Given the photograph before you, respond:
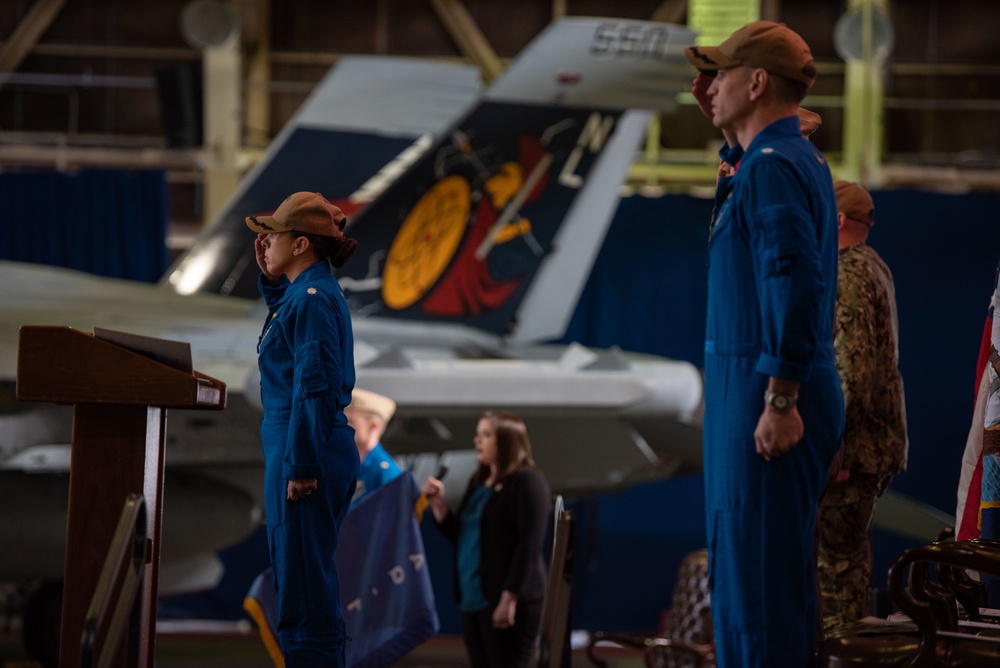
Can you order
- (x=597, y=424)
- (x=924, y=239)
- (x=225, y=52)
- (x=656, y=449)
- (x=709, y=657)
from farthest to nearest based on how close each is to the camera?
(x=225, y=52), (x=924, y=239), (x=656, y=449), (x=597, y=424), (x=709, y=657)

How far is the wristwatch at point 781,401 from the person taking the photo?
197 centimetres

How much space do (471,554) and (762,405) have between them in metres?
2.20

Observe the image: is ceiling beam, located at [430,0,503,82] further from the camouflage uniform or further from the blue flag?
the camouflage uniform

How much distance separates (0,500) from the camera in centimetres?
571

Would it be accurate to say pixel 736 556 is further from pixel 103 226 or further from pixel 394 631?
pixel 103 226

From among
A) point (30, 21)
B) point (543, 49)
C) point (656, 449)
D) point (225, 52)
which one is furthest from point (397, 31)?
point (656, 449)

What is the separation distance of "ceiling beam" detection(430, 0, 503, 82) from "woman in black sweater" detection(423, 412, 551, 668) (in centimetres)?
791

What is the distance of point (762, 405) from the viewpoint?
203 centimetres

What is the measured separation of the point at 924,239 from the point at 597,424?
3.96 metres

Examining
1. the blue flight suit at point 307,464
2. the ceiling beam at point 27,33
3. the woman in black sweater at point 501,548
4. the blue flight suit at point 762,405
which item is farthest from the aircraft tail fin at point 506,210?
the ceiling beam at point 27,33

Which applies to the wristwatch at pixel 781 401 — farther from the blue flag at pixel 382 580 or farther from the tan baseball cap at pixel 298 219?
the blue flag at pixel 382 580

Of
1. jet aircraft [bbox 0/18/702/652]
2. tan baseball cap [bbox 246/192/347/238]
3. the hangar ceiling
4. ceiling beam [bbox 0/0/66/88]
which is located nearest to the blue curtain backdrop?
jet aircraft [bbox 0/18/702/652]

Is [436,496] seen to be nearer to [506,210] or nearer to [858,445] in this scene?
[858,445]

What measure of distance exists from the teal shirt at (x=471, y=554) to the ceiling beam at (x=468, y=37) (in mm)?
7967
